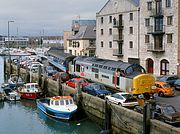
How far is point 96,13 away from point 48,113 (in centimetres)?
3622

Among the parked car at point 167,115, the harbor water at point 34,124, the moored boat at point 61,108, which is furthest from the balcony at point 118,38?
the parked car at point 167,115

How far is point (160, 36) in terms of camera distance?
5278 cm

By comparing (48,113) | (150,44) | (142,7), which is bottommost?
(48,113)

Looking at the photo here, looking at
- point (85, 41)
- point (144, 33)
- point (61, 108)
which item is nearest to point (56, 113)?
point (61, 108)

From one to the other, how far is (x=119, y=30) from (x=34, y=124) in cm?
3081

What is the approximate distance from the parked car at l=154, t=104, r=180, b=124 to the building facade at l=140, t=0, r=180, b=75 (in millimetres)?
23083

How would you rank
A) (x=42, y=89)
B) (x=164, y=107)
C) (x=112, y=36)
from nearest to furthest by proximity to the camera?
(x=164, y=107)
(x=42, y=89)
(x=112, y=36)

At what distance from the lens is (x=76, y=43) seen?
285 feet

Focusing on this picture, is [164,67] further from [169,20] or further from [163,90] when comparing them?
[163,90]

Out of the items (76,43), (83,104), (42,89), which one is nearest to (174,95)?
(83,104)

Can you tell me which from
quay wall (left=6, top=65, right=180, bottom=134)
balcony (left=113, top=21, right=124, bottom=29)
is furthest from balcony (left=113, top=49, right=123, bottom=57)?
quay wall (left=6, top=65, right=180, bottom=134)

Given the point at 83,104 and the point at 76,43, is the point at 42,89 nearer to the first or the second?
the point at 83,104

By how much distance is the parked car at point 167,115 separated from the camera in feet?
83.8

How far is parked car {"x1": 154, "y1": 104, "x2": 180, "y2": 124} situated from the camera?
83.8ft
